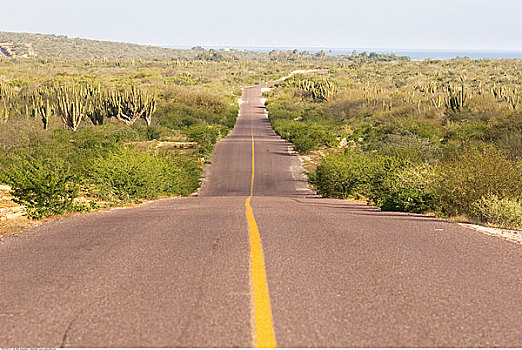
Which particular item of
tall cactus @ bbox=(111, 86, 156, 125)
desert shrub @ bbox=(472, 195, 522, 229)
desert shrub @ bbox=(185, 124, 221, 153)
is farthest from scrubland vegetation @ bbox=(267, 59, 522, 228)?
tall cactus @ bbox=(111, 86, 156, 125)

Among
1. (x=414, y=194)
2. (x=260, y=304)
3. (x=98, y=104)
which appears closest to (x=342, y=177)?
(x=414, y=194)

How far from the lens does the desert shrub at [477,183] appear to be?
1117cm

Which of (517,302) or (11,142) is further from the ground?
(517,302)

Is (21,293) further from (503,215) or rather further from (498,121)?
(498,121)

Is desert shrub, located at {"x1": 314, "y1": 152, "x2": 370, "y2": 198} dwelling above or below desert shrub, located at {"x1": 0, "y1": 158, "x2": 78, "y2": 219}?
below

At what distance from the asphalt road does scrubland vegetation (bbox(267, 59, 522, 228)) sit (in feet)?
9.45

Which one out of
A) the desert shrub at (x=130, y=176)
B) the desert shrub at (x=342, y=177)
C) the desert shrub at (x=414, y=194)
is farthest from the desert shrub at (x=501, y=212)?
the desert shrub at (x=342, y=177)

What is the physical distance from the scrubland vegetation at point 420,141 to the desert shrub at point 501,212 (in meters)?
0.02

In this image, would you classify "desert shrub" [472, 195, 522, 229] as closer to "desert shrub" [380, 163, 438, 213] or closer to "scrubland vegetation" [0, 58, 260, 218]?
"desert shrub" [380, 163, 438, 213]

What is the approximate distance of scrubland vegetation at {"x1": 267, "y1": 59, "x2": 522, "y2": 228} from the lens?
11383mm

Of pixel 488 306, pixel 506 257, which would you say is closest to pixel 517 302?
pixel 488 306

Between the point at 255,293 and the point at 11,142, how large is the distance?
32.3 meters

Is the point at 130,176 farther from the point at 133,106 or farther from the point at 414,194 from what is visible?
the point at 133,106

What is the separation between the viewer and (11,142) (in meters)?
33.2
